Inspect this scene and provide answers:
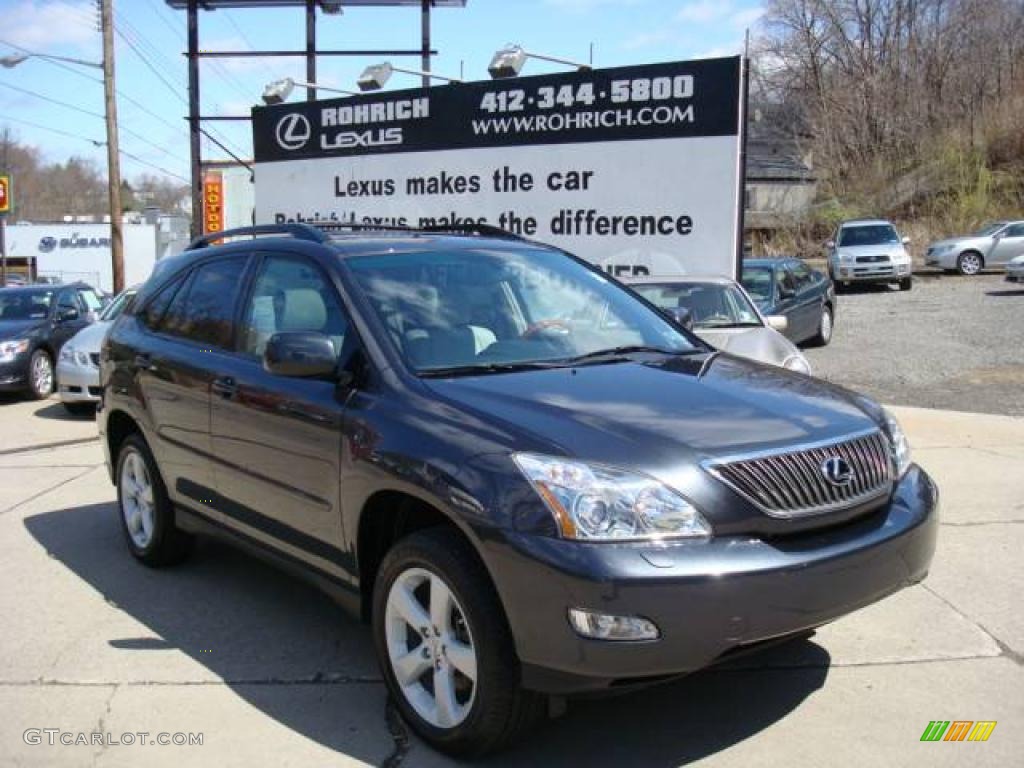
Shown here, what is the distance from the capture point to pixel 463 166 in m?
11.6

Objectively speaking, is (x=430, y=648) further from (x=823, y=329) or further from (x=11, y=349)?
(x=823, y=329)

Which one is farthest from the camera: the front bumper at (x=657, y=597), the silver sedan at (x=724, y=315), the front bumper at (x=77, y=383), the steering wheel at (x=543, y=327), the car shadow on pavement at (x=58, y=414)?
the car shadow on pavement at (x=58, y=414)

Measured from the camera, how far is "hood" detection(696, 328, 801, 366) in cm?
841

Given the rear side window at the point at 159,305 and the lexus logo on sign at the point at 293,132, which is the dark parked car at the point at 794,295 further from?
Result: the rear side window at the point at 159,305

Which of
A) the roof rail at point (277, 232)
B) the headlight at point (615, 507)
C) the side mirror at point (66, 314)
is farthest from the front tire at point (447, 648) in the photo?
the side mirror at point (66, 314)

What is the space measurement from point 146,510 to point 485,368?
269cm

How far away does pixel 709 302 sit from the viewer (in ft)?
30.6

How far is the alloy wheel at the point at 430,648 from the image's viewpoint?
332 cm

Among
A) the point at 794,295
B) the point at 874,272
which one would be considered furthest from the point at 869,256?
the point at 794,295

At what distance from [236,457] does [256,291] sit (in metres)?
A: 0.80

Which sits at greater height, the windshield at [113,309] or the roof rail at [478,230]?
the roof rail at [478,230]

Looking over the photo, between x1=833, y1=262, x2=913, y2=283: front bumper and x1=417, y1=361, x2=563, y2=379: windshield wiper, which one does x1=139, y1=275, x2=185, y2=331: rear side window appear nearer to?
x1=417, y1=361, x2=563, y2=379: windshield wiper

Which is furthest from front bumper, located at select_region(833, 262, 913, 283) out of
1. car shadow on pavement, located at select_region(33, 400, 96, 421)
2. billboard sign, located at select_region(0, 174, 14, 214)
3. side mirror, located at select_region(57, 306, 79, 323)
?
billboard sign, located at select_region(0, 174, 14, 214)

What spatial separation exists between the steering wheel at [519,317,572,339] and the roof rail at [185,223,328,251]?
1.02 m
